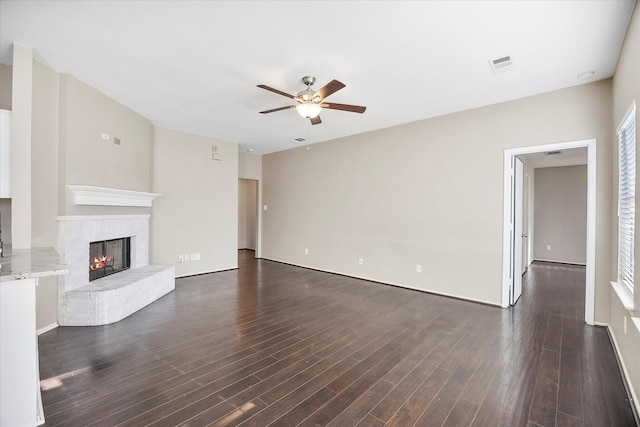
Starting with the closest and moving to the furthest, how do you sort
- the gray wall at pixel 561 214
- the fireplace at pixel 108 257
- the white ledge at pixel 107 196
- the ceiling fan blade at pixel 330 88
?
the ceiling fan blade at pixel 330 88
the white ledge at pixel 107 196
the fireplace at pixel 108 257
the gray wall at pixel 561 214

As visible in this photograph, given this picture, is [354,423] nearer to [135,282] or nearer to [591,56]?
[135,282]

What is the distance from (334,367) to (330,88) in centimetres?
260

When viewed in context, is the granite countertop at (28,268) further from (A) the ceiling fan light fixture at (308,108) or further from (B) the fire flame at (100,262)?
(A) the ceiling fan light fixture at (308,108)

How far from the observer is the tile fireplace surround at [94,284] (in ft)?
10.5

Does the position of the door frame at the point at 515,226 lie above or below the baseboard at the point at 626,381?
above

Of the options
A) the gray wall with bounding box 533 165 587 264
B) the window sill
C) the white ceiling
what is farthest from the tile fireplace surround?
the gray wall with bounding box 533 165 587 264

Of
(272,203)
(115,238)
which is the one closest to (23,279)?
(115,238)

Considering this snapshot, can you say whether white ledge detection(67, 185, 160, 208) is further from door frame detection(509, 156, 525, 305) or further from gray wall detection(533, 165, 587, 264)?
gray wall detection(533, 165, 587, 264)

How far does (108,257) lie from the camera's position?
4.13 m

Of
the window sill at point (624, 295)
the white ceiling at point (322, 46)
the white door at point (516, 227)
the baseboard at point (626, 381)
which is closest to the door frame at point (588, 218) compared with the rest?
the white door at point (516, 227)

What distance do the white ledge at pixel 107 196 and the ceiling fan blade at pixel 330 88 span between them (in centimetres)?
296

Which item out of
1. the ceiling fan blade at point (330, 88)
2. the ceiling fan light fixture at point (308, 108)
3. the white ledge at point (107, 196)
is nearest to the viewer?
the ceiling fan blade at point (330, 88)

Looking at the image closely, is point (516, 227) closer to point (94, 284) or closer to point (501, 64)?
point (501, 64)

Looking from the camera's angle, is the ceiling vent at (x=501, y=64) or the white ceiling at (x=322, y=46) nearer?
the white ceiling at (x=322, y=46)
